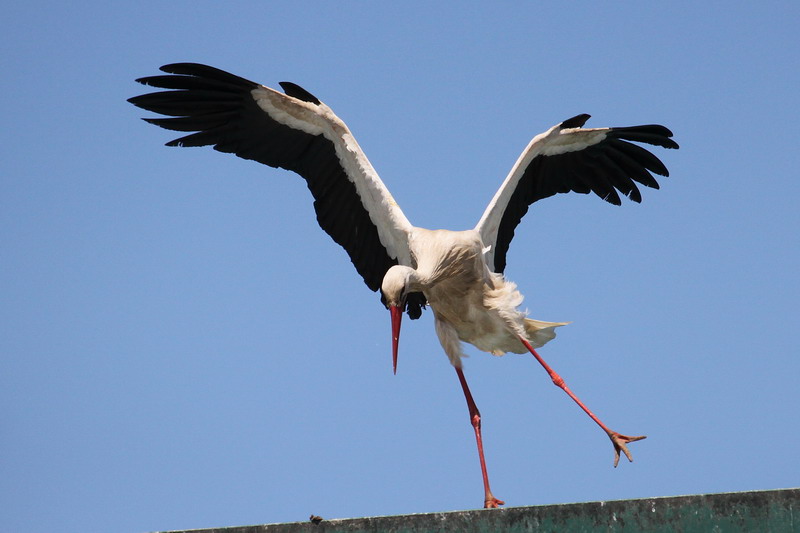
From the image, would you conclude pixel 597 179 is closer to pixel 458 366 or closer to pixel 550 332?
pixel 550 332

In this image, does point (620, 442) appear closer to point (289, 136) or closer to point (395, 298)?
point (395, 298)

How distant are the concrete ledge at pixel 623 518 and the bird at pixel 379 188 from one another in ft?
9.86

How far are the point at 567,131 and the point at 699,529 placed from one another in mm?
4523

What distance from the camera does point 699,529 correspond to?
3.62 metres

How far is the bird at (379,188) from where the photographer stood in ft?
23.5

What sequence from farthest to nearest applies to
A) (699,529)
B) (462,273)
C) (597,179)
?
1. (597,179)
2. (462,273)
3. (699,529)

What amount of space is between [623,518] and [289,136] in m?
4.69

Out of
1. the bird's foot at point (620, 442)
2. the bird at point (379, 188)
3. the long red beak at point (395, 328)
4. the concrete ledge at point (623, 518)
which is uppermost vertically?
the bird at point (379, 188)

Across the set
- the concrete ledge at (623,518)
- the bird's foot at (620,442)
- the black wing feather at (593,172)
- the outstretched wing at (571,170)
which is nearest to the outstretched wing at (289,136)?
the outstretched wing at (571,170)

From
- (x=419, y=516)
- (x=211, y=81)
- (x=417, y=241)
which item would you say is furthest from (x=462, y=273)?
(x=419, y=516)

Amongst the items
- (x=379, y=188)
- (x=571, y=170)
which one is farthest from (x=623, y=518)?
(x=571, y=170)

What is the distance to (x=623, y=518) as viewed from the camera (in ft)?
12.0

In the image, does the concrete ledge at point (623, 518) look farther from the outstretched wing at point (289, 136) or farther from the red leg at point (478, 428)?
the outstretched wing at point (289, 136)

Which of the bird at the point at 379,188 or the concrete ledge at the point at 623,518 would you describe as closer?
the concrete ledge at the point at 623,518
